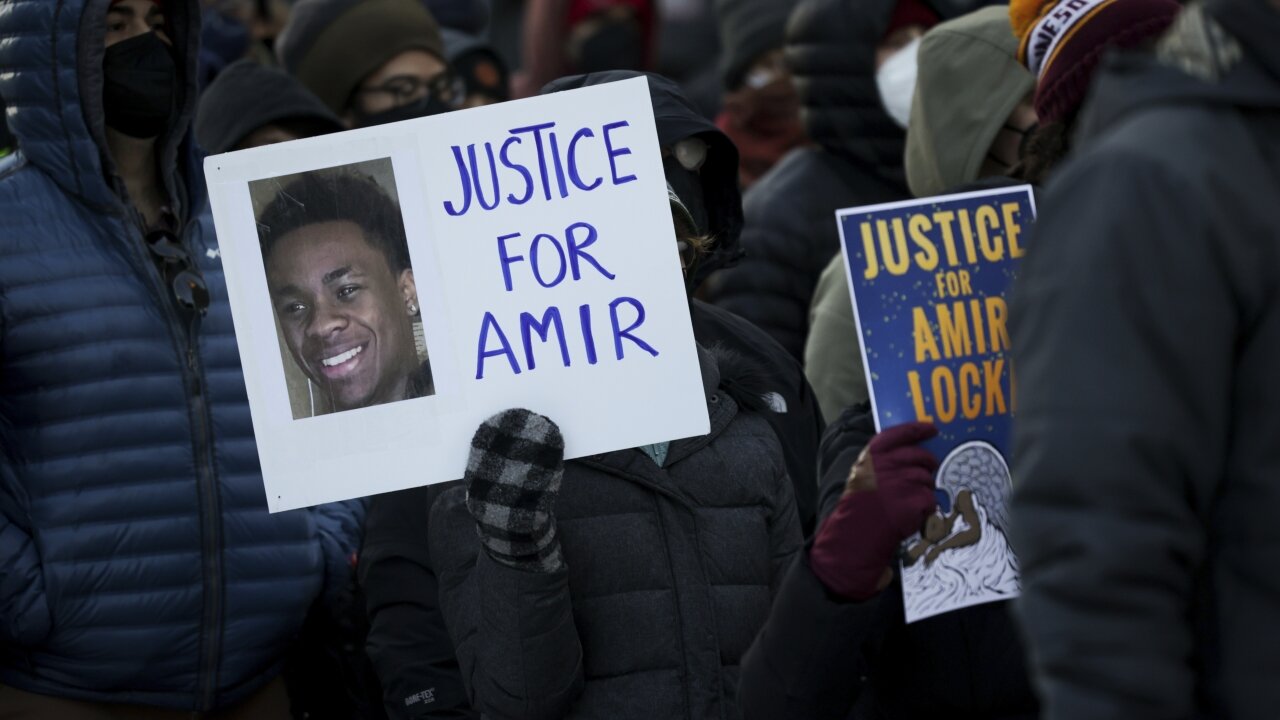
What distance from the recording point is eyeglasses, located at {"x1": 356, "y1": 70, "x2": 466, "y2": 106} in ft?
16.9

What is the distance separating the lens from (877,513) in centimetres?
230

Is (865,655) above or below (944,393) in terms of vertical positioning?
below

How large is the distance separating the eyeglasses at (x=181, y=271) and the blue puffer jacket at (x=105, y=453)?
1.0 inches

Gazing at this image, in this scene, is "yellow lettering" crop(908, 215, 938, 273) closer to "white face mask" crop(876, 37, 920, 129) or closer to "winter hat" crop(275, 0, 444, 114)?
"white face mask" crop(876, 37, 920, 129)

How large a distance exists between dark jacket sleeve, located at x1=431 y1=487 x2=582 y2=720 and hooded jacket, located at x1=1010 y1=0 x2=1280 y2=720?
1075mm

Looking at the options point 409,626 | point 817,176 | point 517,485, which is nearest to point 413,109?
point 817,176

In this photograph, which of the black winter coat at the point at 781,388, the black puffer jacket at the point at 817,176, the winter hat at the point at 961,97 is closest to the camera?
the black winter coat at the point at 781,388

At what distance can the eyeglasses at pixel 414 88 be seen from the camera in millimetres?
5148

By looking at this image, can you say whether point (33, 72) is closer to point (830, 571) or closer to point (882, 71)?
point (830, 571)

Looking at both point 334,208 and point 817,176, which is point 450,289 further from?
point 817,176

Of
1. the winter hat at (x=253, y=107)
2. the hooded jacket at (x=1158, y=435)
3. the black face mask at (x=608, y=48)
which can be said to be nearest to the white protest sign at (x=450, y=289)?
the hooded jacket at (x=1158, y=435)

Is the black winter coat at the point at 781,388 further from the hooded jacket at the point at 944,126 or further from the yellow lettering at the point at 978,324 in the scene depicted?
the yellow lettering at the point at 978,324

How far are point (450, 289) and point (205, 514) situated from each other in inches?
42.4

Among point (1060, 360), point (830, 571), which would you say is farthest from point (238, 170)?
point (1060, 360)
